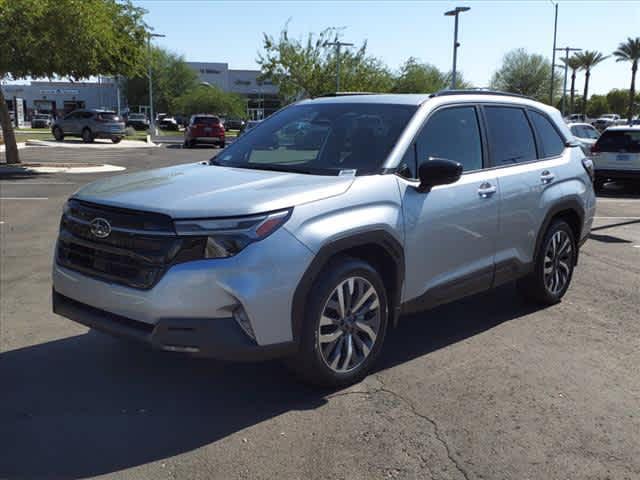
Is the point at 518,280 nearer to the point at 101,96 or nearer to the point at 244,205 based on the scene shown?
the point at 244,205

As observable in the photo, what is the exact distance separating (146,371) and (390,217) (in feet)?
6.38

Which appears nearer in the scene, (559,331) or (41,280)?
(559,331)

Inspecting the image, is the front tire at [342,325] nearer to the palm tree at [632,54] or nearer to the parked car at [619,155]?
the parked car at [619,155]

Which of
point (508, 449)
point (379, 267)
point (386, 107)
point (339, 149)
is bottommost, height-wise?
point (508, 449)

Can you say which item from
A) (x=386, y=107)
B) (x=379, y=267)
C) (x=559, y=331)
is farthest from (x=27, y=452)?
(x=559, y=331)

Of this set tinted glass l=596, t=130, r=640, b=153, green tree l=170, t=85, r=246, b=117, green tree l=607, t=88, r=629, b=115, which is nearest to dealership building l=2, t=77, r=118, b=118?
green tree l=170, t=85, r=246, b=117

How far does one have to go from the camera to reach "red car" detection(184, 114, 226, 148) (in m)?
35.4

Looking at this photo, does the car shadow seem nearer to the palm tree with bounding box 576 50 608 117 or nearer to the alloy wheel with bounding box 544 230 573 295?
the alloy wheel with bounding box 544 230 573 295

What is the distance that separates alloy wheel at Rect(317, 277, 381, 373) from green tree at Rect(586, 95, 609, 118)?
102 meters

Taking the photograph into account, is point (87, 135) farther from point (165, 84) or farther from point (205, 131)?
point (165, 84)

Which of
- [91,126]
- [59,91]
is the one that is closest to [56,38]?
[91,126]

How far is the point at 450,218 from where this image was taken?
4.65 m

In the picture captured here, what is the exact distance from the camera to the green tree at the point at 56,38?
644 inches

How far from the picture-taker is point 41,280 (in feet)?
22.0
